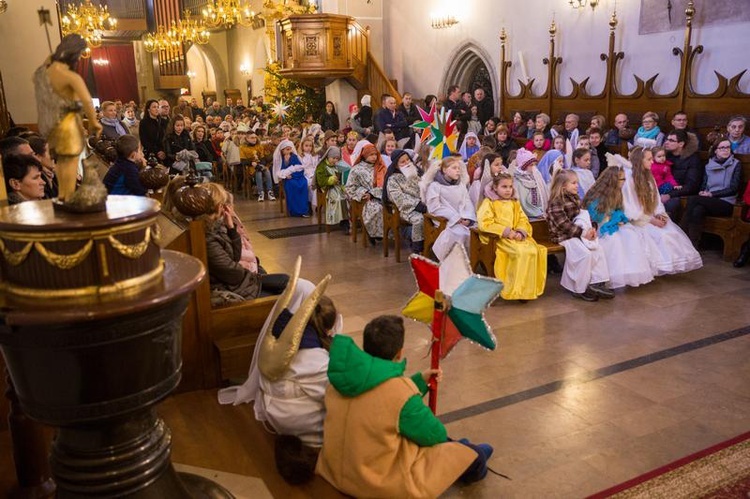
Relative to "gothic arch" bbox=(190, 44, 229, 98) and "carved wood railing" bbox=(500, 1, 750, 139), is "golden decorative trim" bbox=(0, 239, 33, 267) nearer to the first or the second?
"carved wood railing" bbox=(500, 1, 750, 139)

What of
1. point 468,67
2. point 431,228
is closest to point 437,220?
point 431,228

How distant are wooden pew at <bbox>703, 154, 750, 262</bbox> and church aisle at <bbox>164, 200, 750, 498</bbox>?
43 centimetres

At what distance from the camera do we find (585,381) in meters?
4.03

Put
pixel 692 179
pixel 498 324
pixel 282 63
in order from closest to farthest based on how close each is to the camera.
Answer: pixel 498 324 < pixel 692 179 < pixel 282 63

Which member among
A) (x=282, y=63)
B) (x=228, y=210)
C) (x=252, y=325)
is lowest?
(x=252, y=325)

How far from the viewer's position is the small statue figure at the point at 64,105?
1.73m

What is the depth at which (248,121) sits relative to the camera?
572 inches

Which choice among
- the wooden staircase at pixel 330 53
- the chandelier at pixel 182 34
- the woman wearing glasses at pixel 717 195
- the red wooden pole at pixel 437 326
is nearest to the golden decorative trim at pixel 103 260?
the red wooden pole at pixel 437 326

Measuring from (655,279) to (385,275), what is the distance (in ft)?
8.47

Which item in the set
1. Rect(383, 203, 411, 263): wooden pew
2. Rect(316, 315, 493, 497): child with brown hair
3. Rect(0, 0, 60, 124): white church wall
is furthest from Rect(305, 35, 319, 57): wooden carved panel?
Rect(316, 315, 493, 497): child with brown hair

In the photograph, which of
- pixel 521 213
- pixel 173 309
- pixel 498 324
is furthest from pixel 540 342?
pixel 173 309

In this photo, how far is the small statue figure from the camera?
68.0 inches

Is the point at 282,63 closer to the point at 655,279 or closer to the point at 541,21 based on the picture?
the point at 541,21

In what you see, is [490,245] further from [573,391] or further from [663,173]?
[663,173]
